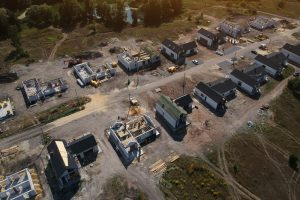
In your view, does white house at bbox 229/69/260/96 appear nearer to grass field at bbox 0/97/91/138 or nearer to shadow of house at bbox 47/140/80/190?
grass field at bbox 0/97/91/138

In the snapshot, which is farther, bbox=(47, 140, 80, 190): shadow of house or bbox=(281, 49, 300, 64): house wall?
bbox=(281, 49, 300, 64): house wall

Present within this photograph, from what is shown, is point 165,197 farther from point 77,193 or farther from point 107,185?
point 77,193

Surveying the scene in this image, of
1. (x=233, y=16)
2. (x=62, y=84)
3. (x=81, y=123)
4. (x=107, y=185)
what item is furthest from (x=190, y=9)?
(x=107, y=185)

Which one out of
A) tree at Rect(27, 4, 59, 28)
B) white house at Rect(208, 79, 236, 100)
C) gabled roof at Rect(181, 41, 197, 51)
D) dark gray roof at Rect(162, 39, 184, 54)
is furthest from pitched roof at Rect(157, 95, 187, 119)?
tree at Rect(27, 4, 59, 28)

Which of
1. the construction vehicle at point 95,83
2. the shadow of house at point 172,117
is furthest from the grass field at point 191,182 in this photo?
the construction vehicle at point 95,83

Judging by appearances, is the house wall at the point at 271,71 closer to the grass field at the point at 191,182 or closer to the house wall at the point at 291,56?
the house wall at the point at 291,56

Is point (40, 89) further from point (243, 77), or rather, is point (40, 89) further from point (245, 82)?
point (245, 82)
